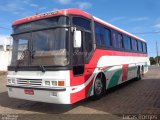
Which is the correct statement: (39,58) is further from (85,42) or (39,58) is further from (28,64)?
(85,42)

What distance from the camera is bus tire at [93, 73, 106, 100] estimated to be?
896cm

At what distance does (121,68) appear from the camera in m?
12.1

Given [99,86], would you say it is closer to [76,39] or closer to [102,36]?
[102,36]

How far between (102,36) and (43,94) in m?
4.00

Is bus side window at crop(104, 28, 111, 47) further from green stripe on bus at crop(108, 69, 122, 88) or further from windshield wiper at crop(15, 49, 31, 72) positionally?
windshield wiper at crop(15, 49, 31, 72)

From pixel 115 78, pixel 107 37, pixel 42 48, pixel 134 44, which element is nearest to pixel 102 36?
pixel 107 37

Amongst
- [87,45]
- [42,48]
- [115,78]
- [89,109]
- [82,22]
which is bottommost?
[89,109]

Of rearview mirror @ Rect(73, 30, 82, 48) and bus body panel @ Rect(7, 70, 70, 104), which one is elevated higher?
rearview mirror @ Rect(73, 30, 82, 48)

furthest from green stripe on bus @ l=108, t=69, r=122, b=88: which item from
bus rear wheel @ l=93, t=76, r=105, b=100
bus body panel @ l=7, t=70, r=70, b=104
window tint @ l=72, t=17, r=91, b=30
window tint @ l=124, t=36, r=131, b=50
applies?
bus body panel @ l=7, t=70, r=70, b=104

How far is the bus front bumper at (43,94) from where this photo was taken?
6848 mm

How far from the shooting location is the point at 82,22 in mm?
8203

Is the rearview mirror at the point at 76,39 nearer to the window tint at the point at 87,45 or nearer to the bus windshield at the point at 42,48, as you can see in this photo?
the bus windshield at the point at 42,48

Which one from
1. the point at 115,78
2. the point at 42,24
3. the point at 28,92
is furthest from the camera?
the point at 115,78

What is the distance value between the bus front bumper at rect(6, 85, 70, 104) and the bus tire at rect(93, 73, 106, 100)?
2263 millimetres
